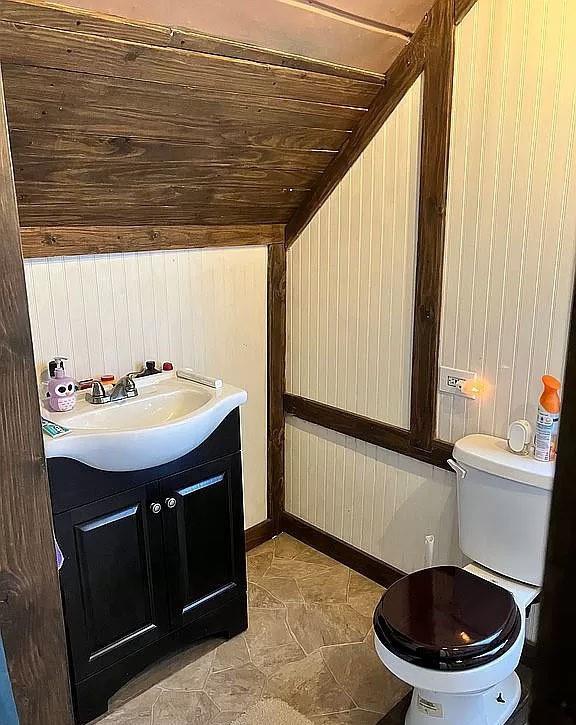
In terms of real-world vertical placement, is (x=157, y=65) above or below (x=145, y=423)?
above

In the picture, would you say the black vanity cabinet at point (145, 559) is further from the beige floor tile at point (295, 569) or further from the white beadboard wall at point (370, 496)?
the white beadboard wall at point (370, 496)

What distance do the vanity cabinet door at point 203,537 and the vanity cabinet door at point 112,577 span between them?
5 cm

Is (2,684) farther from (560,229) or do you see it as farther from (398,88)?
(398,88)

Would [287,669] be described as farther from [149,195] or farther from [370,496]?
[149,195]

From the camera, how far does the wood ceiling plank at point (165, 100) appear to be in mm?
1530

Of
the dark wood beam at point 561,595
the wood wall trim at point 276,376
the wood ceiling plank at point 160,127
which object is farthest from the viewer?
the wood wall trim at point 276,376

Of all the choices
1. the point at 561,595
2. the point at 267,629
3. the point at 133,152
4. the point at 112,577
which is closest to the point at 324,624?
the point at 267,629

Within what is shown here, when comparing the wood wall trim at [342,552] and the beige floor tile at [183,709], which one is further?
the wood wall trim at [342,552]

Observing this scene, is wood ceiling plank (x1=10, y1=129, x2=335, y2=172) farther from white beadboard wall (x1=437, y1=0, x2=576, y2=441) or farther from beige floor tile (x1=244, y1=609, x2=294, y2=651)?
beige floor tile (x1=244, y1=609, x2=294, y2=651)

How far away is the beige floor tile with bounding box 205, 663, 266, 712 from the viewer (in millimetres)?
2059

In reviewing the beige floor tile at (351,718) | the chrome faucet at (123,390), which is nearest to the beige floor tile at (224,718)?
the beige floor tile at (351,718)

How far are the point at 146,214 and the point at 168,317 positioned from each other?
0.41 m

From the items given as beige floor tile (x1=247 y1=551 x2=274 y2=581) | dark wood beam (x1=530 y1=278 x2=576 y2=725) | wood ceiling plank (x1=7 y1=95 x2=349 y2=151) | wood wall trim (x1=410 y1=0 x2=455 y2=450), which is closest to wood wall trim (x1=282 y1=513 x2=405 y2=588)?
beige floor tile (x1=247 y1=551 x2=274 y2=581)

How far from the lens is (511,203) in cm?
195
